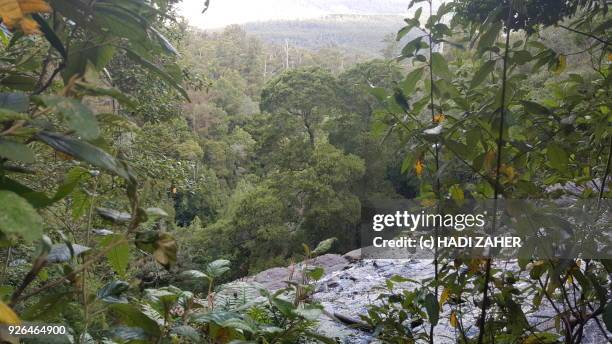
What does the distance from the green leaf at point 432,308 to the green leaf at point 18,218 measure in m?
0.61

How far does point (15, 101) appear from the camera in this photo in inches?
11.4

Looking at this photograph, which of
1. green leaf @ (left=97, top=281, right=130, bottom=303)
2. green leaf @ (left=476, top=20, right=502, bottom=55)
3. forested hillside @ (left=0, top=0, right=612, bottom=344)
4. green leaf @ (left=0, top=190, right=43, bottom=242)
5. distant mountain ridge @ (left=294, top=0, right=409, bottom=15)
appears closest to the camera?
green leaf @ (left=0, top=190, right=43, bottom=242)

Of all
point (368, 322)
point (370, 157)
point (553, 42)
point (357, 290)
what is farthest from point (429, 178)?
point (370, 157)

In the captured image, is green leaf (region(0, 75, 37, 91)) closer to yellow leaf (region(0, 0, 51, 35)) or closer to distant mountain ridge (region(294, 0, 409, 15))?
yellow leaf (region(0, 0, 51, 35))

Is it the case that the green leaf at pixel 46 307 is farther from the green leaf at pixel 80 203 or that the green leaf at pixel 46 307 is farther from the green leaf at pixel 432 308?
the green leaf at pixel 432 308

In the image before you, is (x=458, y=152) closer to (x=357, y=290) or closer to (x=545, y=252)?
(x=545, y=252)

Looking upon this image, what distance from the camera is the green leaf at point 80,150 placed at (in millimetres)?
265

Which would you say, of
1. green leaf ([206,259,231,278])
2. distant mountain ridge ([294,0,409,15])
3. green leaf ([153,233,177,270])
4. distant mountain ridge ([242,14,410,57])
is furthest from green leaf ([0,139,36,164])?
distant mountain ridge ([294,0,409,15])

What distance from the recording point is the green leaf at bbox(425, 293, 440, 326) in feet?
2.35

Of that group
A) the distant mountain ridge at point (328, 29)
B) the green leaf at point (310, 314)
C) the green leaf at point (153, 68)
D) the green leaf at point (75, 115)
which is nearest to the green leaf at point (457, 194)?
the green leaf at point (310, 314)

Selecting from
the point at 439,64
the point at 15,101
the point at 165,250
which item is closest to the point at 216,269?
the point at 165,250

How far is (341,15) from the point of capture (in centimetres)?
5844

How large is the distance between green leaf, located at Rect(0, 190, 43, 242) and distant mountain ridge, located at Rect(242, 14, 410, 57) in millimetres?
52541

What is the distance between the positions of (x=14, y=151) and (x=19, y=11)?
0.08 meters
